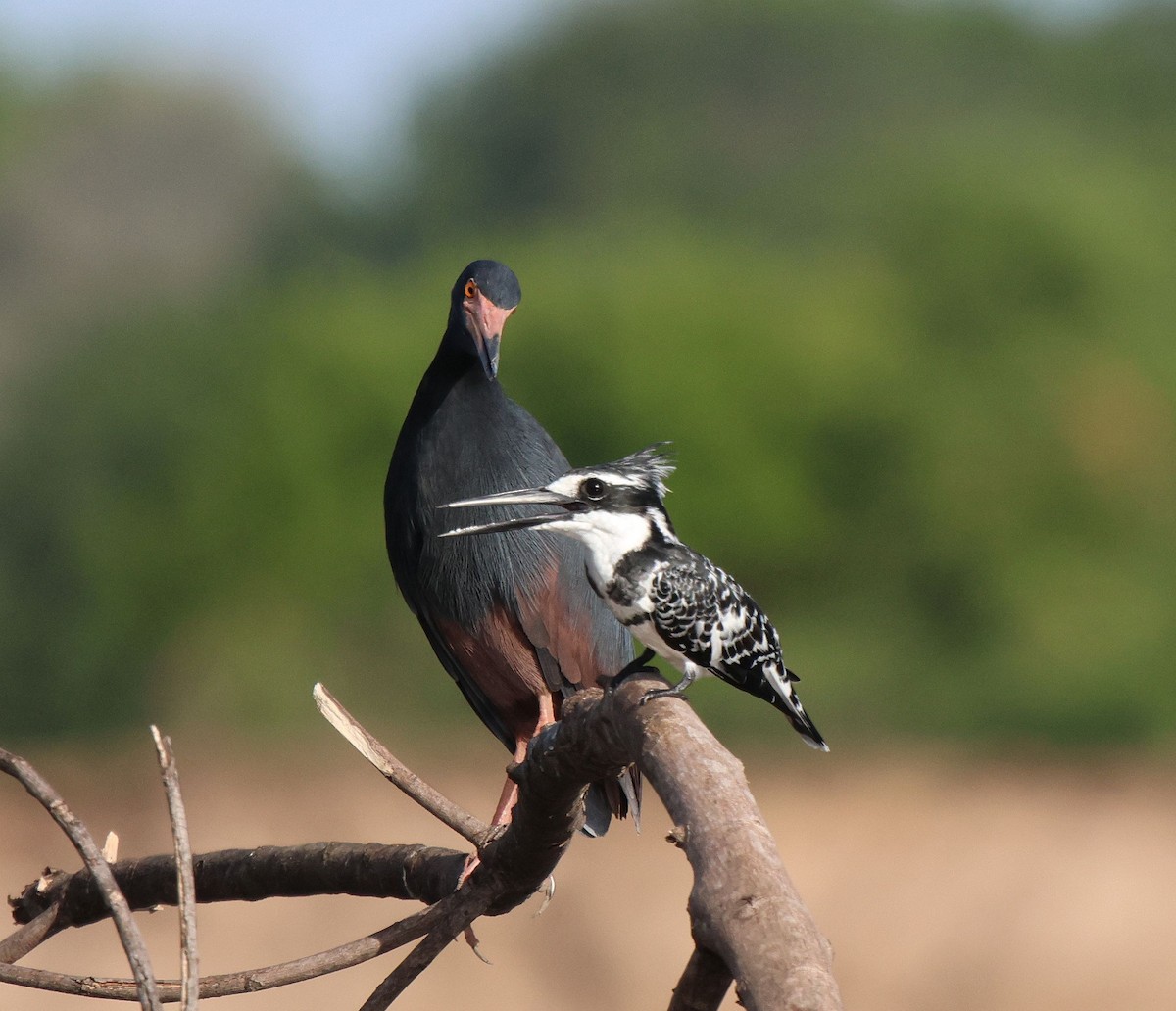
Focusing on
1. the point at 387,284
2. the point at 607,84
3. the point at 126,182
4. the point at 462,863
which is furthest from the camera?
the point at 607,84

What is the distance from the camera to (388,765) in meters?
2.49

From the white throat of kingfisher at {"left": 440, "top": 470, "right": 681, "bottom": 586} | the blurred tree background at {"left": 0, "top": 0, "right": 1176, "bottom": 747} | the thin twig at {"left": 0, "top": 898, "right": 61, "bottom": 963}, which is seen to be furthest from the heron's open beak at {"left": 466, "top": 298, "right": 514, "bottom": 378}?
the blurred tree background at {"left": 0, "top": 0, "right": 1176, "bottom": 747}

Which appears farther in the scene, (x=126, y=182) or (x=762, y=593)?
(x=126, y=182)

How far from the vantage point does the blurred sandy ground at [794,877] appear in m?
8.45

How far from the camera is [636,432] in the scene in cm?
980

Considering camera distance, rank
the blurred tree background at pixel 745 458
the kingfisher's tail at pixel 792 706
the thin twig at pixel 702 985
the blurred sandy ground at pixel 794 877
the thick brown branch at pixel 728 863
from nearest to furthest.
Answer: the thick brown branch at pixel 728 863 → the thin twig at pixel 702 985 → the kingfisher's tail at pixel 792 706 → the blurred sandy ground at pixel 794 877 → the blurred tree background at pixel 745 458

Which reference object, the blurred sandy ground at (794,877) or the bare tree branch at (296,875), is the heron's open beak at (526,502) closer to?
the bare tree branch at (296,875)

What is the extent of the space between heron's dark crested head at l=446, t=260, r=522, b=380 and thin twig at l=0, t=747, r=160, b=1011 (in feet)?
5.08

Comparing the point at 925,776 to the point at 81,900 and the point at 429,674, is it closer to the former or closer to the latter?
the point at 429,674

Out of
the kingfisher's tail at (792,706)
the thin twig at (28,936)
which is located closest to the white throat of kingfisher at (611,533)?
the kingfisher's tail at (792,706)

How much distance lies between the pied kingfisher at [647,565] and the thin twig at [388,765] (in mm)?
355

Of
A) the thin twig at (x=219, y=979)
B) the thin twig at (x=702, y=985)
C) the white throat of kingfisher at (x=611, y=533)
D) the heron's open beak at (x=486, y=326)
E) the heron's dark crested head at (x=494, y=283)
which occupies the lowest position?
the thin twig at (x=702, y=985)

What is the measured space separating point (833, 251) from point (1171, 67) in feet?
67.1

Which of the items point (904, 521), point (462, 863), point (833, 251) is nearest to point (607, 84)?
point (833, 251)
